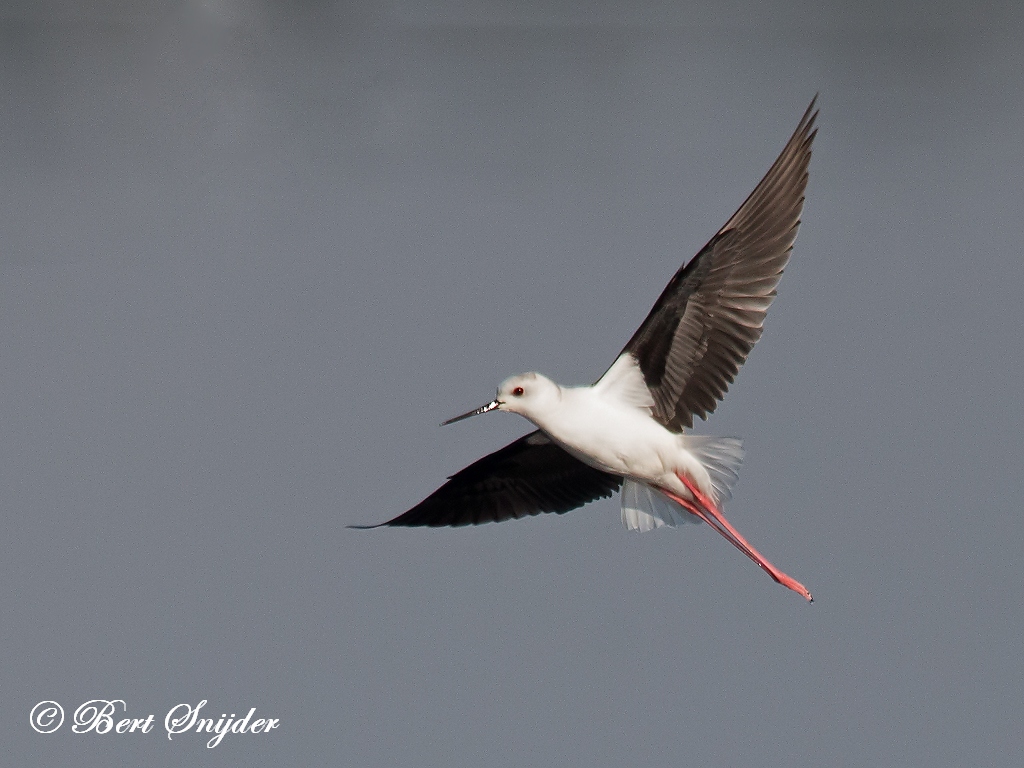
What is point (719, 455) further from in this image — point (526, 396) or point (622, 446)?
point (526, 396)

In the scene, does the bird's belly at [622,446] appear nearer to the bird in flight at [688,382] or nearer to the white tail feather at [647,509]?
the bird in flight at [688,382]

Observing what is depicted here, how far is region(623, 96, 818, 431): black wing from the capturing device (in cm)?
454

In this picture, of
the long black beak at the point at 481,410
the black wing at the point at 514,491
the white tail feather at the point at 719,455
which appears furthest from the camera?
the black wing at the point at 514,491

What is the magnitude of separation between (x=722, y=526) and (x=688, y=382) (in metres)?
0.52

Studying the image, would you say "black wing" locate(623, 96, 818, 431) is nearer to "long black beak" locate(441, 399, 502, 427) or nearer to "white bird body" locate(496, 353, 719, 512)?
"white bird body" locate(496, 353, 719, 512)

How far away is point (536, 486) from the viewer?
205 inches

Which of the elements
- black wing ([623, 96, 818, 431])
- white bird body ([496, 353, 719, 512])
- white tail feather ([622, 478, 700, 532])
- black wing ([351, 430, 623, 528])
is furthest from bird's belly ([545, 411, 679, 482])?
black wing ([351, 430, 623, 528])

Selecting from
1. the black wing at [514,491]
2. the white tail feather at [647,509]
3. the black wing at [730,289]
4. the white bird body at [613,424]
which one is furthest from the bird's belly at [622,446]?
the black wing at [514,491]

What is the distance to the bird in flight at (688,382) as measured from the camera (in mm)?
4543

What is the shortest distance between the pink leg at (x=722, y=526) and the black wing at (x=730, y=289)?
1.21 ft

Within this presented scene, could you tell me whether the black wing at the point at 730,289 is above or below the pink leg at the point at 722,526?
above

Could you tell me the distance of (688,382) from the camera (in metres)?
4.74

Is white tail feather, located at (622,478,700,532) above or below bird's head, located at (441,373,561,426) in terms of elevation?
below

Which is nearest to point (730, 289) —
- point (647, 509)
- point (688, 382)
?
point (688, 382)
